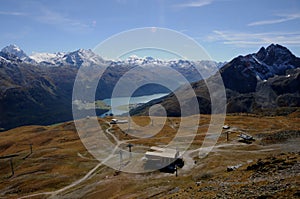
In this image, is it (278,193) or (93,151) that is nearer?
(278,193)

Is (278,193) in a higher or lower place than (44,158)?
higher

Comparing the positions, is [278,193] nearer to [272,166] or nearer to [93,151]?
[272,166]

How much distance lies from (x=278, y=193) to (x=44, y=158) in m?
80.4

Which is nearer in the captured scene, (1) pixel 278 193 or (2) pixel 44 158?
(1) pixel 278 193

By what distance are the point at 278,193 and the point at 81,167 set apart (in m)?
61.2

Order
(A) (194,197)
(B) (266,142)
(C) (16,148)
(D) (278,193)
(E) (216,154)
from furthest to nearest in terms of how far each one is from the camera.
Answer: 1. (C) (16,148)
2. (B) (266,142)
3. (E) (216,154)
4. (A) (194,197)
5. (D) (278,193)

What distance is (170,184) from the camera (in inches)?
2235

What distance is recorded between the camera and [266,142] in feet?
296

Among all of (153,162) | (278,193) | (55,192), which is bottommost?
(55,192)

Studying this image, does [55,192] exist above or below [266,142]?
below

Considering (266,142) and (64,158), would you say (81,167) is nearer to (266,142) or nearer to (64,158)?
(64,158)

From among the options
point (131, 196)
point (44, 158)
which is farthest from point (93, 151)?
point (131, 196)

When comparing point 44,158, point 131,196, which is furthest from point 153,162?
point 44,158

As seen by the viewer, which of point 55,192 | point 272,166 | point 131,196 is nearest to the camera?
point 272,166
